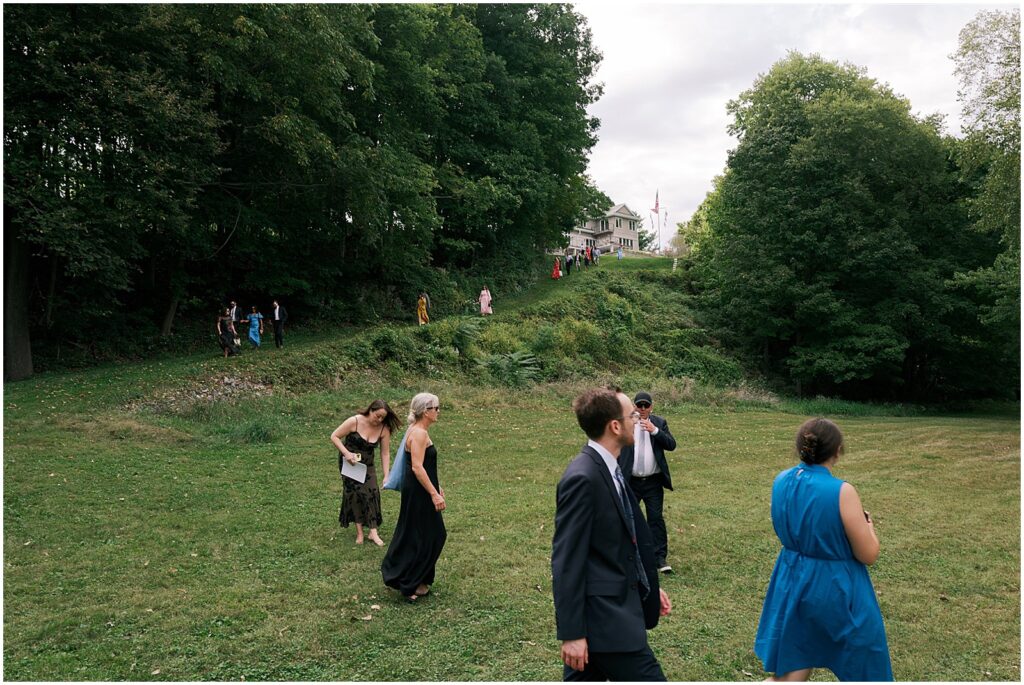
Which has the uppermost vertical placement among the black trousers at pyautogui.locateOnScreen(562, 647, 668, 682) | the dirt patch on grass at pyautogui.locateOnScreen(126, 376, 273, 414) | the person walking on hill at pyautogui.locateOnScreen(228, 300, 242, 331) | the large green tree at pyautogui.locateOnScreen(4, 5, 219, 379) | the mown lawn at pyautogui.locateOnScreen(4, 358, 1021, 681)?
the large green tree at pyautogui.locateOnScreen(4, 5, 219, 379)

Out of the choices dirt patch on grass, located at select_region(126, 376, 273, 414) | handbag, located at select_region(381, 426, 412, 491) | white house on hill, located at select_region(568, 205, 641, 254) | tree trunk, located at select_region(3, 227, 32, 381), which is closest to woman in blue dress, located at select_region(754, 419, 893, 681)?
handbag, located at select_region(381, 426, 412, 491)

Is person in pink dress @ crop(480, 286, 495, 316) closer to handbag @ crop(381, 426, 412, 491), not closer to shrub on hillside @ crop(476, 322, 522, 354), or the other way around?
shrub on hillside @ crop(476, 322, 522, 354)

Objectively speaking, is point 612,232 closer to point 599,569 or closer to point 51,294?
point 51,294

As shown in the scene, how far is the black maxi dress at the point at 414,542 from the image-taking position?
7465 mm

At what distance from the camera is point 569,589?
3.70 metres

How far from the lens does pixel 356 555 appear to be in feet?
29.4

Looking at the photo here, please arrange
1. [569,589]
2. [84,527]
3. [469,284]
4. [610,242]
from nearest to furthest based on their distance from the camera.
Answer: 1. [569,589]
2. [84,527]
3. [469,284]
4. [610,242]

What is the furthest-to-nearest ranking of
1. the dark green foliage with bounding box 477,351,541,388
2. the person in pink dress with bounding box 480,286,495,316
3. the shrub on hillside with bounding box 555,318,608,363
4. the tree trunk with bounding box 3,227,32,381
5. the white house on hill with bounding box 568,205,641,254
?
the white house on hill with bounding box 568,205,641,254, the person in pink dress with bounding box 480,286,495,316, the shrub on hillside with bounding box 555,318,608,363, the dark green foliage with bounding box 477,351,541,388, the tree trunk with bounding box 3,227,32,381

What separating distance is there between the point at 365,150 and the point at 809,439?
25.6 metres

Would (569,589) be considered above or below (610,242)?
below

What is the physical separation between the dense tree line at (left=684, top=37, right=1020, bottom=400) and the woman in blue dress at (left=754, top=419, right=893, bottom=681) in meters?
30.8

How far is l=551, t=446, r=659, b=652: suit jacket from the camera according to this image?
12.2 feet

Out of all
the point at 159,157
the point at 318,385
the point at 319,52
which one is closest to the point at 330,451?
the point at 318,385

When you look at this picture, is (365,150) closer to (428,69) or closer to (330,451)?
(428,69)
